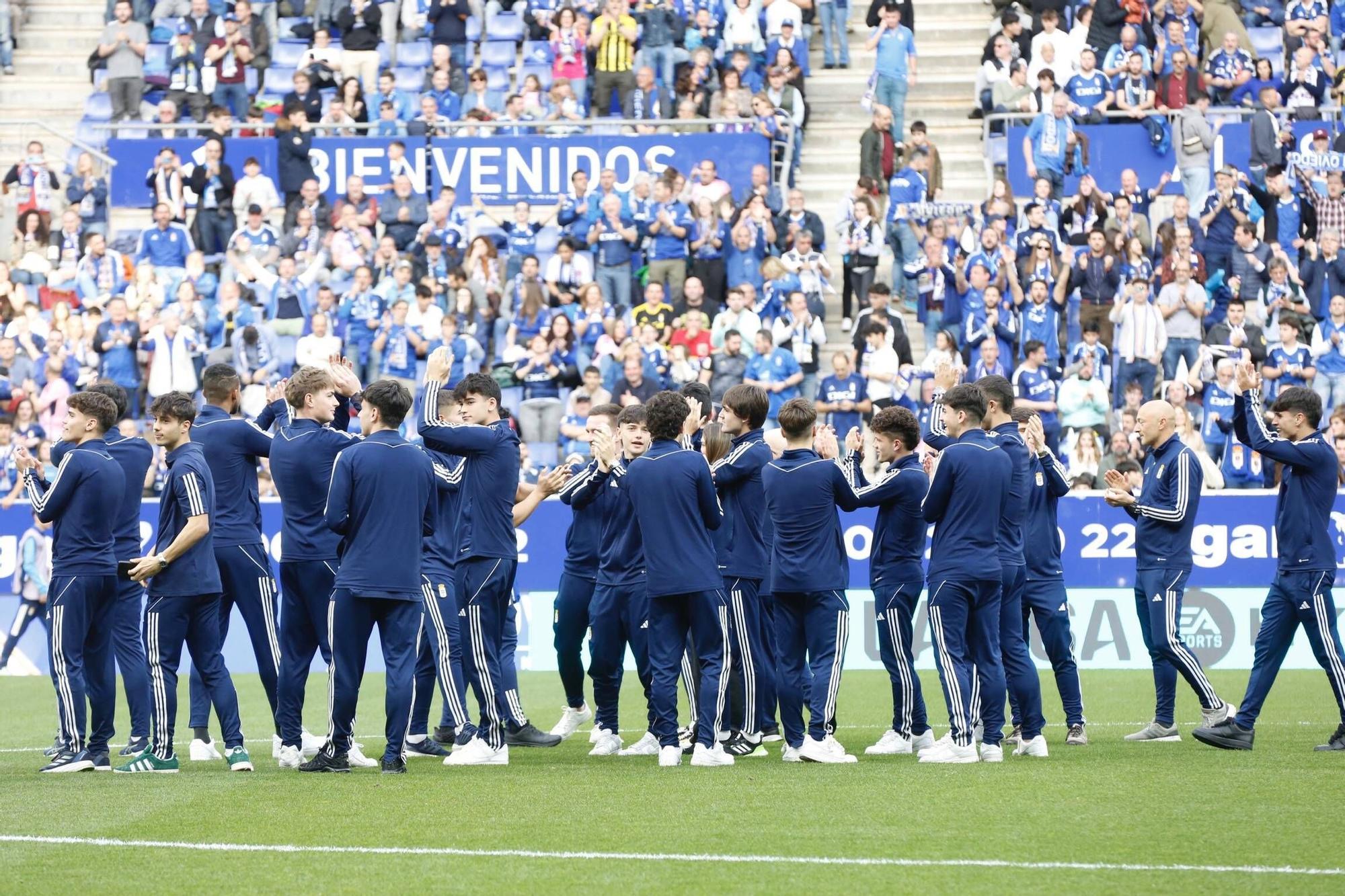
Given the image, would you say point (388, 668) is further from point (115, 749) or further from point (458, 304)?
point (458, 304)

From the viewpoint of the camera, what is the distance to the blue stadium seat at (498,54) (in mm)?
26734

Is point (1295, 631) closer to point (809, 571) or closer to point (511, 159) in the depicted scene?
point (809, 571)

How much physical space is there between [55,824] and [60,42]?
23.7 meters

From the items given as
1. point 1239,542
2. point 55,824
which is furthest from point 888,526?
point 1239,542

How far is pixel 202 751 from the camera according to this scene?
38.7 ft

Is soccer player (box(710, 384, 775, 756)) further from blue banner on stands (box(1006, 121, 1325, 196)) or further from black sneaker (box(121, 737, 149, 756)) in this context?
blue banner on stands (box(1006, 121, 1325, 196))

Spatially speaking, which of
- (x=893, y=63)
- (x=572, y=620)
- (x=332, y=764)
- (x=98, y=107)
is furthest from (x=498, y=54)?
(x=332, y=764)

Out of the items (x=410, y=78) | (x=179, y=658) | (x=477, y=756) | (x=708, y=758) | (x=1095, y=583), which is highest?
(x=410, y=78)

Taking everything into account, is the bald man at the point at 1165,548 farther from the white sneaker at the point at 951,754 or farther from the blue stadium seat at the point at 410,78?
the blue stadium seat at the point at 410,78

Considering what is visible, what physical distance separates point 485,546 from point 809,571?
6.84ft

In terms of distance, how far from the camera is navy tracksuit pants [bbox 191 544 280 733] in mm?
11492

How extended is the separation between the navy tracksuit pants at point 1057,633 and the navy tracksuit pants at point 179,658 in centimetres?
511

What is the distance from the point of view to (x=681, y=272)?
75.5 ft

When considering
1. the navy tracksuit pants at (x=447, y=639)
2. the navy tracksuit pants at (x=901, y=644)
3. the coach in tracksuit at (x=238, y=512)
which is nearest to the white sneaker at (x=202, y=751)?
the coach in tracksuit at (x=238, y=512)
